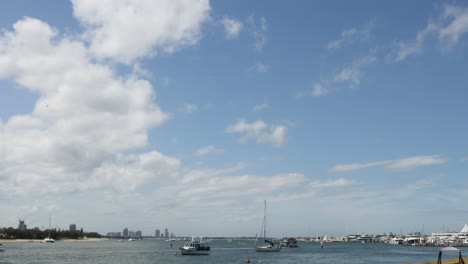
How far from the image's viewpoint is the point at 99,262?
123m

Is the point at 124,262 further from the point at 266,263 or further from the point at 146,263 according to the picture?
the point at 266,263

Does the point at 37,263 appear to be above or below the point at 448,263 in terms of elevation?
below

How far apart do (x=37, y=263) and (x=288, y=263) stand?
6289 cm

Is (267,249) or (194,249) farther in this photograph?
(267,249)

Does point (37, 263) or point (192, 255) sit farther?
point (192, 255)

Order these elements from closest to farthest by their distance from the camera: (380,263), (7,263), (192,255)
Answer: (7,263), (380,263), (192,255)

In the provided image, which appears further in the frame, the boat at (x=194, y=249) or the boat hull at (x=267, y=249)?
the boat hull at (x=267, y=249)

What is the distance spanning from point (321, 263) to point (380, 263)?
15.4 meters

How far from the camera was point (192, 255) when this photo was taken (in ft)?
522

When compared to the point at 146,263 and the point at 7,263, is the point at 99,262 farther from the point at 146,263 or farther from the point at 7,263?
the point at 7,263

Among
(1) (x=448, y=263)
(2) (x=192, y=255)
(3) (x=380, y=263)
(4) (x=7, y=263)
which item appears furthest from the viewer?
(2) (x=192, y=255)

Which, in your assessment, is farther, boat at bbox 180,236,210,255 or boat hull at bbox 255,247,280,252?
boat hull at bbox 255,247,280,252

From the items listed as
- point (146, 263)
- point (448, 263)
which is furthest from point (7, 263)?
point (448, 263)

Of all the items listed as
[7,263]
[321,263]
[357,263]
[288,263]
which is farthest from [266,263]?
[7,263]
